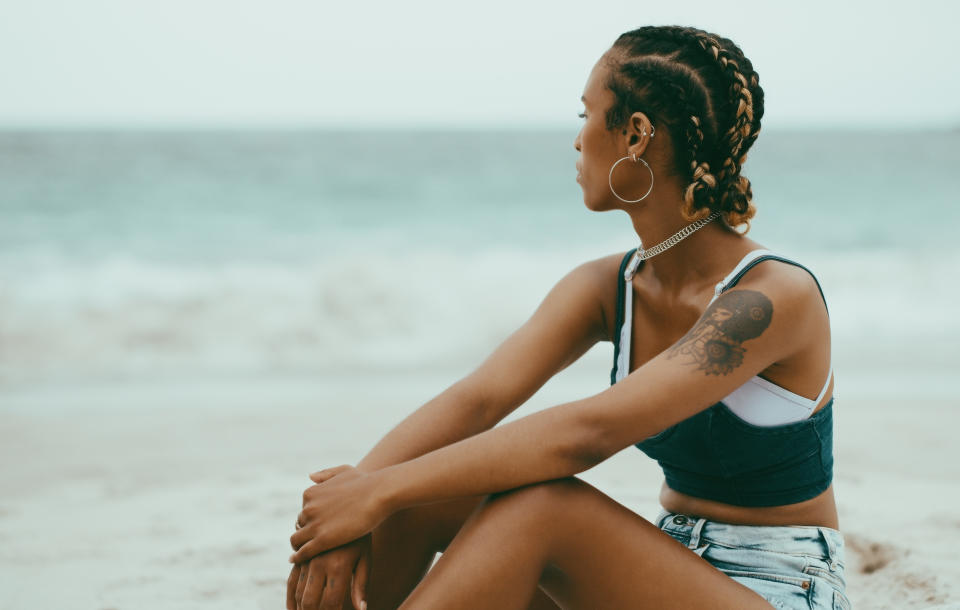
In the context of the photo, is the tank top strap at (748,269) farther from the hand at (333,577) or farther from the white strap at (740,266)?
the hand at (333,577)

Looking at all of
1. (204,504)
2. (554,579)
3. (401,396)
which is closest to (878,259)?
(401,396)

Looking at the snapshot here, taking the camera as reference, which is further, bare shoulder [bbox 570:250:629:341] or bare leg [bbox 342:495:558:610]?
bare shoulder [bbox 570:250:629:341]

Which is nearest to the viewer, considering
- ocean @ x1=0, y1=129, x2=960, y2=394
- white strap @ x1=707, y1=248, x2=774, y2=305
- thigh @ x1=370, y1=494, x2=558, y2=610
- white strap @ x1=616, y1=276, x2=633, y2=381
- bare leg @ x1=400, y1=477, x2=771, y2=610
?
bare leg @ x1=400, y1=477, x2=771, y2=610

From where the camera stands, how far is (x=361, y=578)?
1759mm

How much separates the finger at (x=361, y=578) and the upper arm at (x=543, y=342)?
0.53m

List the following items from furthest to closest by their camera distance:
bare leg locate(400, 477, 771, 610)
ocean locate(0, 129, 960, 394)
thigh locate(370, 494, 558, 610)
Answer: ocean locate(0, 129, 960, 394), thigh locate(370, 494, 558, 610), bare leg locate(400, 477, 771, 610)

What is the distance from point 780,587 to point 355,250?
11.9 m

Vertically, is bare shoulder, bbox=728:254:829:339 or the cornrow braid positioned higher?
the cornrow braid

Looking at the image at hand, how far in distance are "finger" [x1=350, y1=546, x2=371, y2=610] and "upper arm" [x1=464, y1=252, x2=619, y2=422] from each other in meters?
0.53

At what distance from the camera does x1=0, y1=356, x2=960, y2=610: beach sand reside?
2848mm

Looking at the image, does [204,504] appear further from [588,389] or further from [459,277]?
[459,277]


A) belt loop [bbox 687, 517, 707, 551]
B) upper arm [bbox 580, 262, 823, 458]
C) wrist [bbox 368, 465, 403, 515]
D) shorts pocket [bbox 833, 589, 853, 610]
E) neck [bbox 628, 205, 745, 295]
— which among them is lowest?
shorts pocket [bbox 833, 589, 853, 610]

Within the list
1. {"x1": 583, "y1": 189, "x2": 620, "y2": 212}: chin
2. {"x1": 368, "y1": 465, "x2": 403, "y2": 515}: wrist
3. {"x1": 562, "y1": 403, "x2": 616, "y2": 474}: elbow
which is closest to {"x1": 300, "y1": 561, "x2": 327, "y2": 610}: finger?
{"x1": 368, "y1": 465, "x2": 403, "y2": 515}: wrist

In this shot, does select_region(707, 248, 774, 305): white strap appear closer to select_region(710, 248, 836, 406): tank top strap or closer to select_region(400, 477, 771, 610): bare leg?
select_region(710, 248, 836, 406): tank top strap
